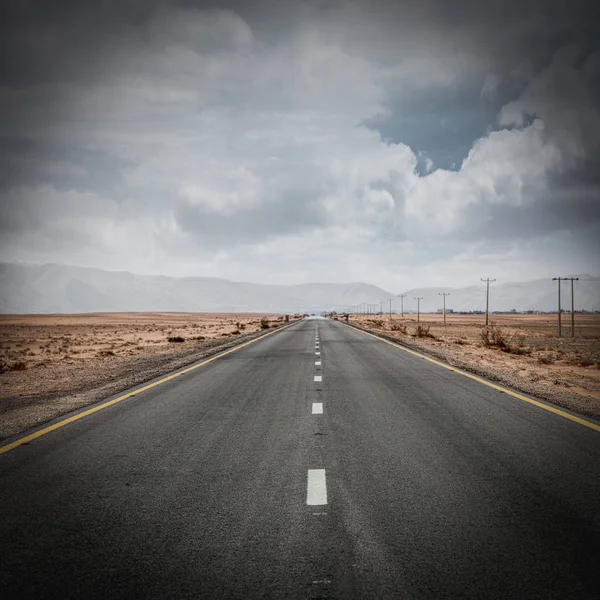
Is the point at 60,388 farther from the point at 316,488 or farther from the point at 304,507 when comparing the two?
the point at 304,507

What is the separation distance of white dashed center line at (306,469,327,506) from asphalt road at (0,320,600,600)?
0.09 feet

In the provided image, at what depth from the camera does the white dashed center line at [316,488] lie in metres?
4.00

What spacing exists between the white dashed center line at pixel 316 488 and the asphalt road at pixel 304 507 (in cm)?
3

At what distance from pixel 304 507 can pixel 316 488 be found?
17.1 inches

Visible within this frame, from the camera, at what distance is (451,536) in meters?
3.37

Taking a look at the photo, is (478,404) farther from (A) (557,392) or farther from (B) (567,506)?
(B) (567,506)

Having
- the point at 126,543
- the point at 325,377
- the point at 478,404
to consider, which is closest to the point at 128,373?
the point at 325,377

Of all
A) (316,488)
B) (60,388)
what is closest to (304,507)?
(316,488)

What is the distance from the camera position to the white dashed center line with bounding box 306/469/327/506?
4.00 meters

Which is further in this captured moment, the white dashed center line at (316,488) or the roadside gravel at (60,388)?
the roadside gravel at (60,388)

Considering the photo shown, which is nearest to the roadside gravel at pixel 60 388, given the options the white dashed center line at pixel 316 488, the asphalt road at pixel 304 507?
the asphalt road at pixel 304 507

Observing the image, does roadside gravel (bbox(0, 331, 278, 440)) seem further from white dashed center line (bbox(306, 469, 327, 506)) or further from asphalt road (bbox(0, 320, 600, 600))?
white dashed center line (bbox(306, 469, 327, 506))

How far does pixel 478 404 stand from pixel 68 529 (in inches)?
279

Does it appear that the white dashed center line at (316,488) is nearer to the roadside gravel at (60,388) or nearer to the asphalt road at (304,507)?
the asphalt road at (304,507)
